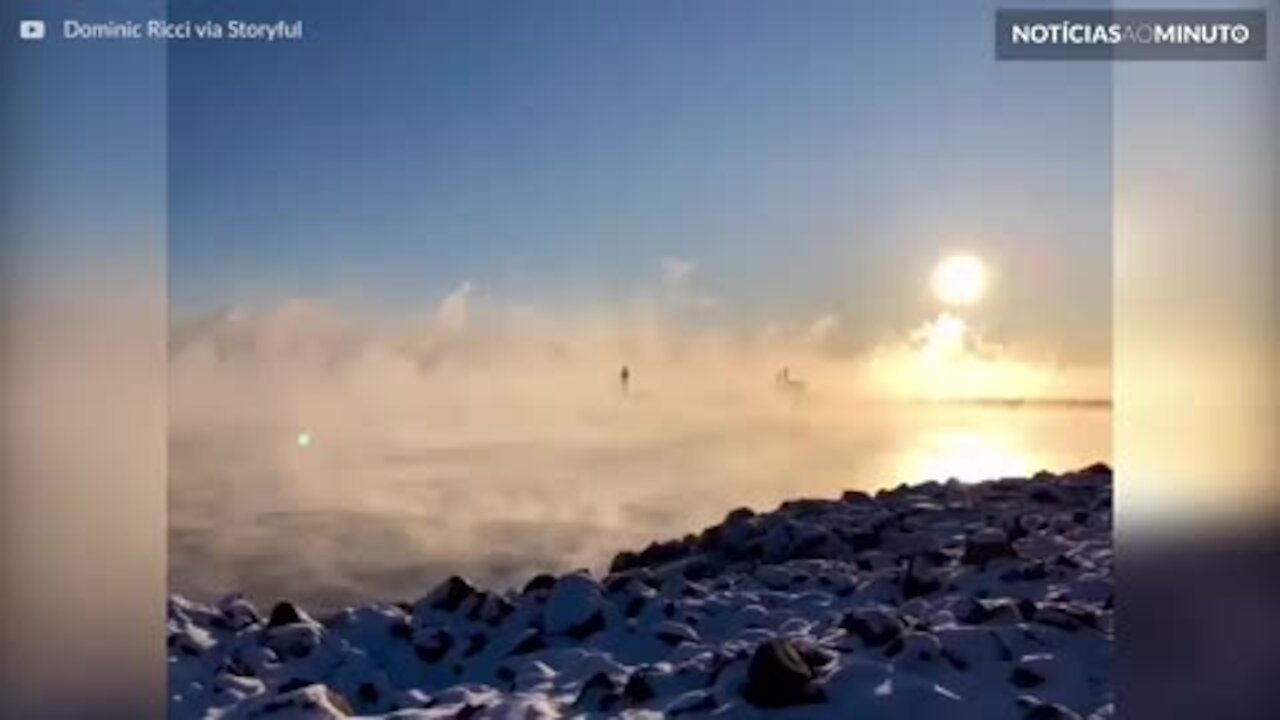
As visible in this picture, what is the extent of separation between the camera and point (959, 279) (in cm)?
134

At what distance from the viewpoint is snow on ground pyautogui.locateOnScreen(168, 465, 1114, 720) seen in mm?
1385

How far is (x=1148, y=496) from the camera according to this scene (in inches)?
51.7

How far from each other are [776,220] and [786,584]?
486 mm

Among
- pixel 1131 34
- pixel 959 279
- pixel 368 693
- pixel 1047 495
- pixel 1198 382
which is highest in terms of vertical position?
pixel 1131 34

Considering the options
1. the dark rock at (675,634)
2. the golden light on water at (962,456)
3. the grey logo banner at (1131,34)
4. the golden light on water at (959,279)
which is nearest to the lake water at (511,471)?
the golden light on water at (962,456)

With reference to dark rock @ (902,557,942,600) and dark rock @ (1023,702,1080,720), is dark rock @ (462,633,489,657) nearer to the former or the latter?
dark rock @ (902,557,942,600)

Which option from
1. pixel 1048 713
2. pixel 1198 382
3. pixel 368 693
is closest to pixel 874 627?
pixel 1048 713

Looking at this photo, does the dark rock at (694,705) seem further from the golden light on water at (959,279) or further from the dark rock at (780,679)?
the golden light on water at (959,279)

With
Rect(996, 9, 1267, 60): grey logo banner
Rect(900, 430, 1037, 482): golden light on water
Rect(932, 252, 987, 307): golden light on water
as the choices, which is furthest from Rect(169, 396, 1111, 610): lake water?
Rect(996, 9, 1267, 60): grey logo banner

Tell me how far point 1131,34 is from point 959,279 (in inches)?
10.9

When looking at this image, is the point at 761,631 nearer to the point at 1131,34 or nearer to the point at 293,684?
the point at 293,684

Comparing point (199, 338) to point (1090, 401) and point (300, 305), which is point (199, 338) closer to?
point (300, 305)

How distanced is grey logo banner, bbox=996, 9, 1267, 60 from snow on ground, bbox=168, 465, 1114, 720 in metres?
0.40

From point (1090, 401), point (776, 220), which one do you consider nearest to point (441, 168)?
point (776, 220)
